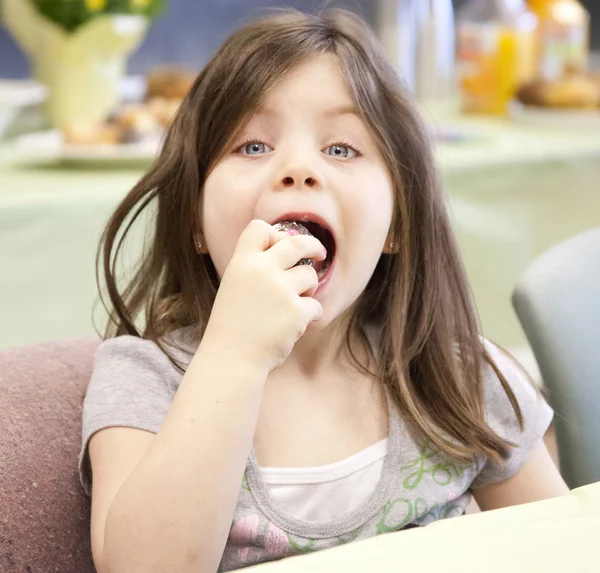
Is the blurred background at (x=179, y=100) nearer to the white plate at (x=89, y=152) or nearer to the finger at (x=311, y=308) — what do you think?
the white plate at (x=89, y=152)

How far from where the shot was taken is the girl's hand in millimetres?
659

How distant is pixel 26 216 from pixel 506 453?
2.83 ft

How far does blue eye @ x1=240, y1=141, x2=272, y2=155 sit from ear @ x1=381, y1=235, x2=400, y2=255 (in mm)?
169

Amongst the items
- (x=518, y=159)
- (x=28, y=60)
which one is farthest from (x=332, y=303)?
(x=28, y=60)

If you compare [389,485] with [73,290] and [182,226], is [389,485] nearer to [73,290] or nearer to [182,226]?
[182,226]

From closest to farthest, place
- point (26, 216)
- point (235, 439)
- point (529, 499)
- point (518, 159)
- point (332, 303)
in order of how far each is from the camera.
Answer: point (235, 439) → point (332, 303) → point (529, 499) → point (26, 216) → point (518, 159)

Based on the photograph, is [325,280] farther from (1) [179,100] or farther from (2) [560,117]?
(2) [560,117]

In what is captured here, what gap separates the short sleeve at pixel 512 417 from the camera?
0.86 m

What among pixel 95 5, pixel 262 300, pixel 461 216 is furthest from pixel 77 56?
pixel 262 300

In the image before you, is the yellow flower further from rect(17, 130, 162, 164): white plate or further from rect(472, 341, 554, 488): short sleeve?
rect(472, 341, 554, 488): short sleeve

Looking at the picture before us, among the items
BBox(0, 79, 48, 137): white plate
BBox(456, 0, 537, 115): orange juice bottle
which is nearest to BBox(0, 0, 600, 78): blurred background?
BBox(456, 0, 537, 115): orange juice bottle

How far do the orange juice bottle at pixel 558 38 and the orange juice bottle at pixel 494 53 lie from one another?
27 mm

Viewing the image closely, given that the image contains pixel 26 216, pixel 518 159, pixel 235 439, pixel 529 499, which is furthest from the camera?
pixel 518 159

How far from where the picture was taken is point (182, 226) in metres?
0.85
